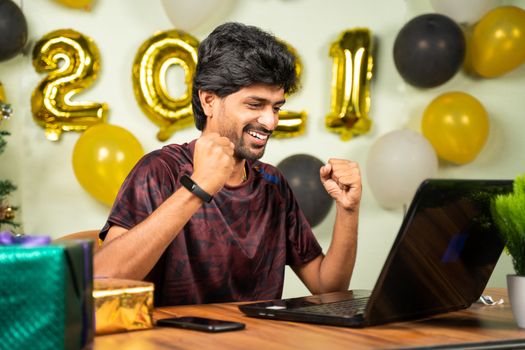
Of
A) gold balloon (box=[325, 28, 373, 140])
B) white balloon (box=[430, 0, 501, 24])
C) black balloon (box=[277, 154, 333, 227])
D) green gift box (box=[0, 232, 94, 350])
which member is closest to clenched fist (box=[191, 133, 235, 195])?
green gift box (box=[0, 232, 94, 350])

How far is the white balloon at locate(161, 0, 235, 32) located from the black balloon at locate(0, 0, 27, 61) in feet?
2.07

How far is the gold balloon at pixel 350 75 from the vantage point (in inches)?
159

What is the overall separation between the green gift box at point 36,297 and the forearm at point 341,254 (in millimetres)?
1069

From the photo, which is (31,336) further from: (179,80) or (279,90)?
(179,80)

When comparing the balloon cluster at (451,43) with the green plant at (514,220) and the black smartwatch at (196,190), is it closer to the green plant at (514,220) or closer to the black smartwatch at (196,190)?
the black smartwatch at (196,190)

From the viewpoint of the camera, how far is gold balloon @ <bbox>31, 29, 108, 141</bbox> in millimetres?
3561

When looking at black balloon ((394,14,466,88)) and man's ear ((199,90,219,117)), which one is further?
black balloon ((394,14,466,88))

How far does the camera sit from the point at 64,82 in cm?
358

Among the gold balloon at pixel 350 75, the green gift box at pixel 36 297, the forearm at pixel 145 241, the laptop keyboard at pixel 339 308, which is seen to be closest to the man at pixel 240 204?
the forearm at pixel 145 241

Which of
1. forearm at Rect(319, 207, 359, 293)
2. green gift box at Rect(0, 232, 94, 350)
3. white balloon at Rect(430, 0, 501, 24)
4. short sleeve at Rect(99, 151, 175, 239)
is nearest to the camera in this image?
green gift box at Rect(0, 232, 94, 350)

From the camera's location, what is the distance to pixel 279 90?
2.02m

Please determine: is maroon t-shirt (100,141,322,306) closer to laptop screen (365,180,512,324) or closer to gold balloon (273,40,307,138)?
laptop screen (365,180,512,324)

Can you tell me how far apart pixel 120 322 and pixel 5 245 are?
0.87ft

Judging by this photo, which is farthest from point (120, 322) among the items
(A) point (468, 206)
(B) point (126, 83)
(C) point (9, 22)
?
(B) point (126, 83)
